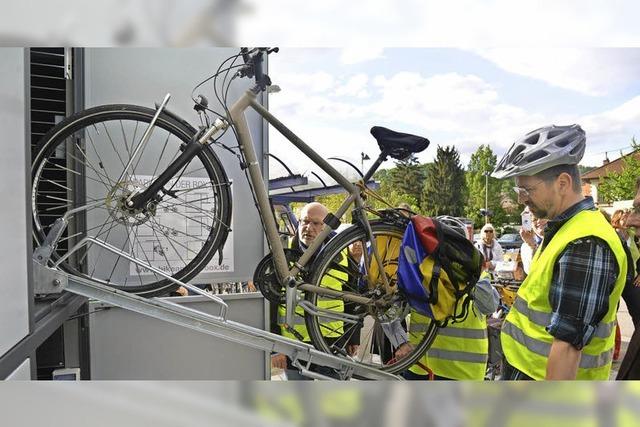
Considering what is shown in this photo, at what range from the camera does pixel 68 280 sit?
141 centimetres

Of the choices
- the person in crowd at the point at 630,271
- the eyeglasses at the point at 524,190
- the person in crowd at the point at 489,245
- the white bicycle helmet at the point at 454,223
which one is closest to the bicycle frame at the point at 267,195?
the white bicycle helmet at the point at 454,223

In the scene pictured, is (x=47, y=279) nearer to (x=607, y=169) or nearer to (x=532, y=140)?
(x=532, y=140)

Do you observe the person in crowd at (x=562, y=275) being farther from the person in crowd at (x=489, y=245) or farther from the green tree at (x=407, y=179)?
the green tree at (x=407, y=179)

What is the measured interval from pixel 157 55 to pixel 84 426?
4.35ft

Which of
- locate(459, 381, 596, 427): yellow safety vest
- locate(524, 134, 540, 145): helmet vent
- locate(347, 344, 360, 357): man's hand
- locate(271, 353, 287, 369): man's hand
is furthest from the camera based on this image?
locate(271, 353, 287, 369): man's hand

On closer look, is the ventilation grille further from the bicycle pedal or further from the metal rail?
the bicycle pedal

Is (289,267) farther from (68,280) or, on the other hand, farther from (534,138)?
(534,138)

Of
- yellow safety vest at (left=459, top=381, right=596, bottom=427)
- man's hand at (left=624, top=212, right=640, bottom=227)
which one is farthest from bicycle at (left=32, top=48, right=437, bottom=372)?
man's hand at (left=624, top=212, right=640, bottom=227)

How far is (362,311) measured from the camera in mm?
1661

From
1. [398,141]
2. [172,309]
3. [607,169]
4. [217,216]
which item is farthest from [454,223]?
[172,309]

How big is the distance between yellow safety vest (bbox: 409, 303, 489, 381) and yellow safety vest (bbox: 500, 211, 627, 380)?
10.3 inches

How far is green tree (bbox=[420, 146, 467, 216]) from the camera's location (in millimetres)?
1610

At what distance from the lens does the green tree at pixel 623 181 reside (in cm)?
159

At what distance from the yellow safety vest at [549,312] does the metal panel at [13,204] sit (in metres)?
1.45
